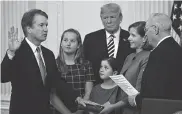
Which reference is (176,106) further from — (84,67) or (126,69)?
(84,67)

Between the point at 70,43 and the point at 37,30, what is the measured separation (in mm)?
695

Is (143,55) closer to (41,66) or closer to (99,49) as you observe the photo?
(99,49)

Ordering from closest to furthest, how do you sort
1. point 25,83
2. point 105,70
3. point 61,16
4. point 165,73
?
1. point 165,73
2. point 25,83
3. point 105,70
4. point 61,16

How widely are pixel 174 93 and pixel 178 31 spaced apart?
2.28m

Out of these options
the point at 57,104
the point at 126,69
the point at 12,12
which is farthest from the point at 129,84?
the point at 12,12

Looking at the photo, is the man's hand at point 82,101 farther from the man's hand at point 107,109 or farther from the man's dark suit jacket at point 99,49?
the man's dark suit jacket at point 99,49

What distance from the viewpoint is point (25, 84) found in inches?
167

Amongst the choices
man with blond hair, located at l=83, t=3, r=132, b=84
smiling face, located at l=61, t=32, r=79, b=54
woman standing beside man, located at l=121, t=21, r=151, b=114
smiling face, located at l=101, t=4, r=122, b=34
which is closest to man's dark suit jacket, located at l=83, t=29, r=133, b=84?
man with blond hair, located at l=83, t=3, r=132, b=84

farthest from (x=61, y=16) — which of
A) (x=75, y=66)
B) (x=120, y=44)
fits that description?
(x=75, y=66)

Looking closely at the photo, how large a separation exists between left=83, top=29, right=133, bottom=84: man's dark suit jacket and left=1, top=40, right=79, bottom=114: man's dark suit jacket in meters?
1.06

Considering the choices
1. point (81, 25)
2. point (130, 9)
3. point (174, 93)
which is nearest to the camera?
point (174, 93)

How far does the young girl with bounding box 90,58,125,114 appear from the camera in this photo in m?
4.67

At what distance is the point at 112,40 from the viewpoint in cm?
531

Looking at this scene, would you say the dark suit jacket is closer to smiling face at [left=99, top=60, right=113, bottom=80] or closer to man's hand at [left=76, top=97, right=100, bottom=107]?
man's hand at [left=76, top=97, right=100, bottom=107]
